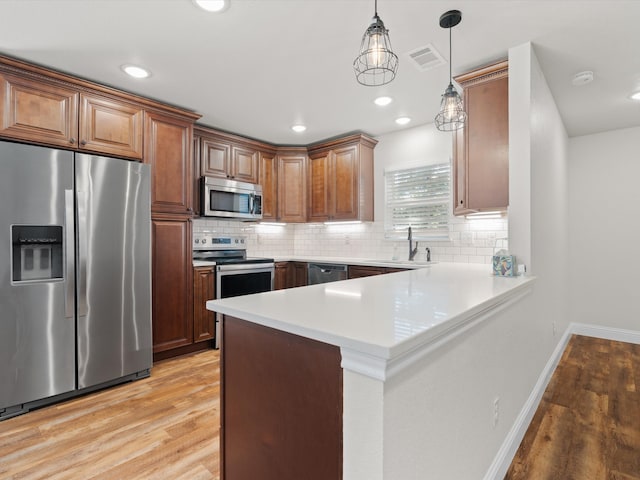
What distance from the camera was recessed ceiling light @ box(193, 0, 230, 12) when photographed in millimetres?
1799

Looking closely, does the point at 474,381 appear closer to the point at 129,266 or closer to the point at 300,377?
the point at 300,377

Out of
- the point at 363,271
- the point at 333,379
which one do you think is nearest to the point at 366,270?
the point at 363,271

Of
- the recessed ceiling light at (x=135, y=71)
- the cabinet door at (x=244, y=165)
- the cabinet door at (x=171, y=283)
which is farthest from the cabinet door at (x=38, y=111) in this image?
the cabinet door at (x=244, y=165)

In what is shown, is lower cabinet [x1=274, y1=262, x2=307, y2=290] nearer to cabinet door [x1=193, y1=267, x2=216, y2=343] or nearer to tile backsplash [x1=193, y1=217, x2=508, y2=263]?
tile backsplash [x1=193, y1=217, x2=508, y2=263]

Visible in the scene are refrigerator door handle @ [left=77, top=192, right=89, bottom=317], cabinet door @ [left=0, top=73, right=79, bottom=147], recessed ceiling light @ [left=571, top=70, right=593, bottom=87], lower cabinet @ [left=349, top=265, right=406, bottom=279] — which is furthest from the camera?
lower cabinet @ [left=349, top=265, right=406, bottom=279]

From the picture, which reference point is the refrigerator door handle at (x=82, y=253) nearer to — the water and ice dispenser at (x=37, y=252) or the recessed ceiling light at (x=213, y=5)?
the water and ice dispenser at (x=37, y=252)

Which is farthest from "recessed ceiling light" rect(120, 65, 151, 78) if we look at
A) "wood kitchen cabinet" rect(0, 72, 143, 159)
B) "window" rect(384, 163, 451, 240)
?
"window" rect(384, 163, 451, 240)

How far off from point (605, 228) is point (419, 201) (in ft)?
7.03

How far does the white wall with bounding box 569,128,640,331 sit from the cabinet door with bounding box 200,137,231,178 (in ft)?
13.6

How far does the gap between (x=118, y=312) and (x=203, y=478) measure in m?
1.56

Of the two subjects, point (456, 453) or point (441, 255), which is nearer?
point (456, 453)

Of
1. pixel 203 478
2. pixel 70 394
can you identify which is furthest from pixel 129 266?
pixel 203 478

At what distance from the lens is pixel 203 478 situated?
1.60 metres

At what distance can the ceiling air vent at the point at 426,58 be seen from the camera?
7.32 feet
